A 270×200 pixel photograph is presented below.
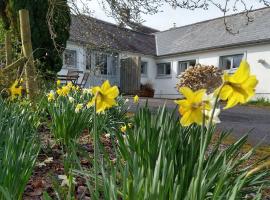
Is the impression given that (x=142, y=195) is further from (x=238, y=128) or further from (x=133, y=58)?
(x=133, y=58)

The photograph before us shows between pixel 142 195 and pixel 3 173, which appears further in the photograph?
pixel 3 173

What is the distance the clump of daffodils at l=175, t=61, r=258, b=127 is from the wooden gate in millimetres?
16821

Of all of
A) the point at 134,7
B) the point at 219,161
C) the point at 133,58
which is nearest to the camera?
the point at 219,161

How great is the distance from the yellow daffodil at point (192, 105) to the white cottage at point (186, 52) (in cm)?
1261

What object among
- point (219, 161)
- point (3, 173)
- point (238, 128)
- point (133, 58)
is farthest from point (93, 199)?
point (133, 58)

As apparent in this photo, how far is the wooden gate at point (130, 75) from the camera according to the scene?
59.6 ft

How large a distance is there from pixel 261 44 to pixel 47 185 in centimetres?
1473

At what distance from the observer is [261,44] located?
15.0m

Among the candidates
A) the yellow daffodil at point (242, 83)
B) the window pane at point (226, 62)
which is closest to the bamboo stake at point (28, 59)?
the yellow daffodil at point (242, 83)

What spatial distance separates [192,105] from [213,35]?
18.2m

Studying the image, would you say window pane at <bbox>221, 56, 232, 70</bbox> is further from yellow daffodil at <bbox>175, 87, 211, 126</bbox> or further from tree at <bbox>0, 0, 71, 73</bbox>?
yellow daffodil at <bbox>175, 87, 211, 126</bbox>

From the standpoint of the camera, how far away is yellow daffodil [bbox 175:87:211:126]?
1057 millimetres

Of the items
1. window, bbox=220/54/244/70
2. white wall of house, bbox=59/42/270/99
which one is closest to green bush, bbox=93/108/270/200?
white wall of house, bbox=59/42/270/99

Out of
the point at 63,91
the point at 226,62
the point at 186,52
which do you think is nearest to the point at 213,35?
the point at 186,52
